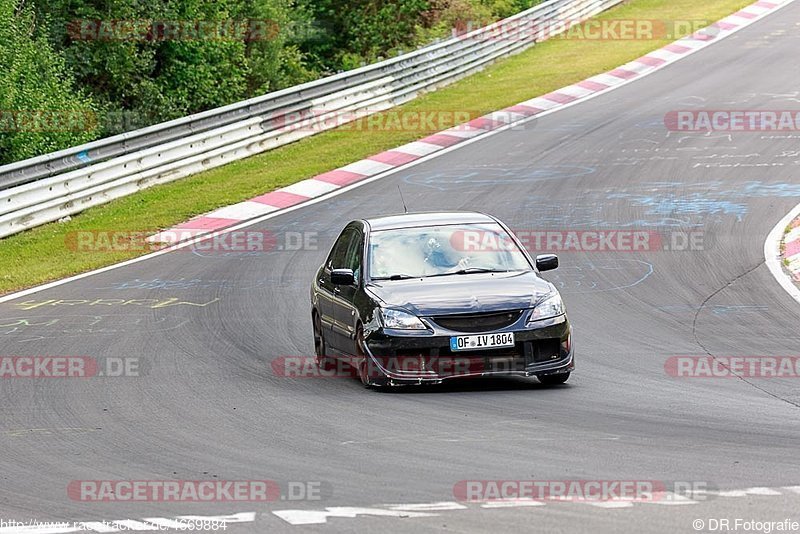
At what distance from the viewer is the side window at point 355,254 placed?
39.0 feet

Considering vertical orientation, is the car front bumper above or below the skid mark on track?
above

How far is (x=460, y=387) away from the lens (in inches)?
434

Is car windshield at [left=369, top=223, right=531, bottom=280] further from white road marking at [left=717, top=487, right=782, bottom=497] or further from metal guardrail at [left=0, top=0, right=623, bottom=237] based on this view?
metal guardrail at [left=0, top=0, right=623, bottom=237]

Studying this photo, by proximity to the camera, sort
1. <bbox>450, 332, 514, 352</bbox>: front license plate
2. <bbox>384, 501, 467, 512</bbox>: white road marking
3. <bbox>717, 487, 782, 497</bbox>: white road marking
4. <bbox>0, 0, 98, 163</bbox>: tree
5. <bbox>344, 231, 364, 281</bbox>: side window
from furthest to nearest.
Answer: <bbox>0, 0, 98, 163</bbox>: tree, <bbox>344, 231, 364, 281</bbox>: side window, <bbox>450, 332, 514, 352</bbox>: front license plate, <bbox>717, 487, 782, 497</bbox>: white road marking, <bbox>384, 501, 467, 512</bbox>: white road marking

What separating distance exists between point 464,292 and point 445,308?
31cm

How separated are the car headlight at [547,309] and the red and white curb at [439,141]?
36.0 feet

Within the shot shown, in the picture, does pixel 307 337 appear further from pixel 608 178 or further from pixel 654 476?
pixel 608 178

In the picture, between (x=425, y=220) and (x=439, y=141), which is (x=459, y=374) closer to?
(x=425, y=220)

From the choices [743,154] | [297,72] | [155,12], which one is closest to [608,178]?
[743,154]

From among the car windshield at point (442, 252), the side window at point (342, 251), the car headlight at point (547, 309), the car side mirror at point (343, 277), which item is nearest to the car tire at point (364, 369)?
the car side mirror at point (343, 277)

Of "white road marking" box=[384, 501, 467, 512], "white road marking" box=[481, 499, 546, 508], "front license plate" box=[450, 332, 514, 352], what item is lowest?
"front license plate" box=[450, 332, 514, 352]

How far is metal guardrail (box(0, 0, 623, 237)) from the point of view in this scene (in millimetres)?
21953

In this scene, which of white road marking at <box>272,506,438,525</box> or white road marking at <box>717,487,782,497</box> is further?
white road marking at <box>717,487,782,497</box>

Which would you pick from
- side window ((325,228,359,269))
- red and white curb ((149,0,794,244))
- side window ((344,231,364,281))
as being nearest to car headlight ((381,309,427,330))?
side window ((344,231,364,281))
